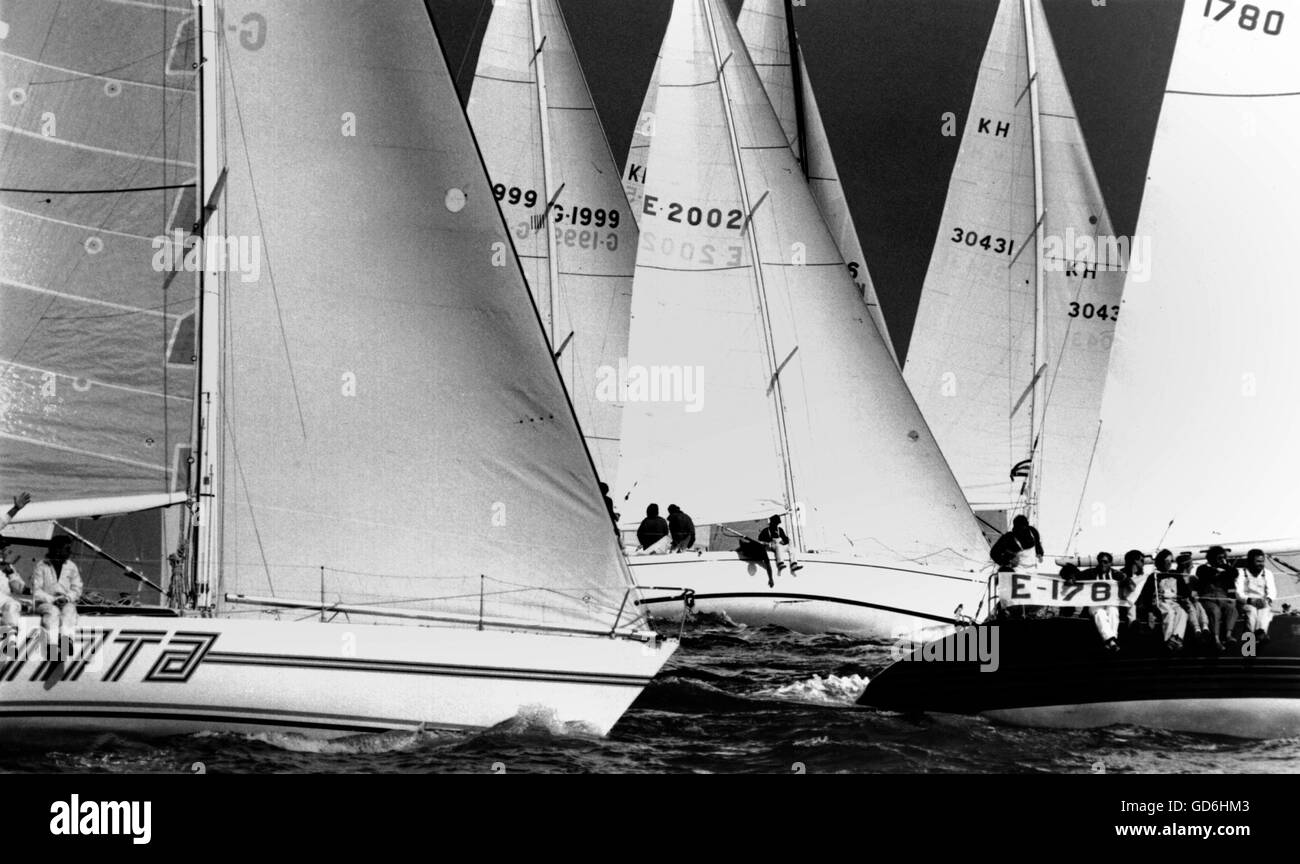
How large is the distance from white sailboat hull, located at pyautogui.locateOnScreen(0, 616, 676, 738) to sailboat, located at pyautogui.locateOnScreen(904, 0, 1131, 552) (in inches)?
600

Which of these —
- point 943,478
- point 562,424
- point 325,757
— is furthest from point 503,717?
point 943,478

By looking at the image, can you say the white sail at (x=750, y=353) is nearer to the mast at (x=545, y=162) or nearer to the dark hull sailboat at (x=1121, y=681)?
the mast at (x=545, y=162)

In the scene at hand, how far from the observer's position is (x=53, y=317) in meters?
16.2

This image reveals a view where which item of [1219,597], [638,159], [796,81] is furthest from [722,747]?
[638,159]

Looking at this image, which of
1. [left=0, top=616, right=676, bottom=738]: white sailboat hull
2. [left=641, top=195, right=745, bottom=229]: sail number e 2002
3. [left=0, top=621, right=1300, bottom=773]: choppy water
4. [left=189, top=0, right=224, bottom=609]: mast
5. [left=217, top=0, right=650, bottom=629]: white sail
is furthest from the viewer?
[left=641, top=195, right=745, bottom=229]: sail number e 2002

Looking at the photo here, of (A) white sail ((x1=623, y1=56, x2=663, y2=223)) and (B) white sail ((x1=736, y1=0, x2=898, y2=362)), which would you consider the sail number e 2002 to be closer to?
(A) white sail ((x1=623, y1=56, x2=663, y2=223))

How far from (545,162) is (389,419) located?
14682mm

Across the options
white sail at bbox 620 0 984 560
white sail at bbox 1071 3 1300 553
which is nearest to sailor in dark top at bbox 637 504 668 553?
white sail at bbox 620 0 984 560

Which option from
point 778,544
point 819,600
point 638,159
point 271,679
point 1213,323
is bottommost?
point 271,679

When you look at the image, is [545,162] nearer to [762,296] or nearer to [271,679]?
[762,296]

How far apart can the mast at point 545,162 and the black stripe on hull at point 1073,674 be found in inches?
512

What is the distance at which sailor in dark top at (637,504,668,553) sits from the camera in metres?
27.1

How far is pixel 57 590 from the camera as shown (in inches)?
601

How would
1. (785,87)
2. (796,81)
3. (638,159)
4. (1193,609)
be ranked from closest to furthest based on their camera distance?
(1193,609) → (796,81) → (785,87) → (638,159)
